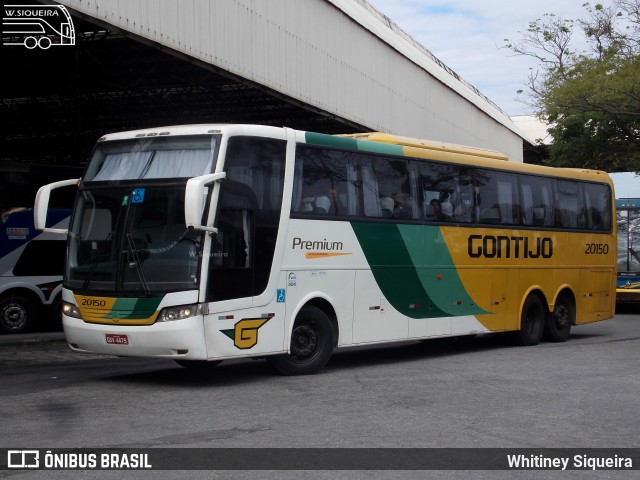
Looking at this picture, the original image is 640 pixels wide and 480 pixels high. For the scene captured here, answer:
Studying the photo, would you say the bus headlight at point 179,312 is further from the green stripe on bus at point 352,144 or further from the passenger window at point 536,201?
the passenger window at point 536,201

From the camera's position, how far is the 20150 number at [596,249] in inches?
716

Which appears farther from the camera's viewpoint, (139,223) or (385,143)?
(385,143)

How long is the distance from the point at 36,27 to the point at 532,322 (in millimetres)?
10731

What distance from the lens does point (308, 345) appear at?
12180 mm

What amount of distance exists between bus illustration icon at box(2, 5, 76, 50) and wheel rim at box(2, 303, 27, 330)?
540cm

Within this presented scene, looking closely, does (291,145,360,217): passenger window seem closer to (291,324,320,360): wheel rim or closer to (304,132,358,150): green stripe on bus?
(304,132,358,150): green stripe on bus

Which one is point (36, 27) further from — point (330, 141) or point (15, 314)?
point (330, 141)

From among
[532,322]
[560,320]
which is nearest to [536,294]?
[532,322]

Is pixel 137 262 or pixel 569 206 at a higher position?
pixel 569 206

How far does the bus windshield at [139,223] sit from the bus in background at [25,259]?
346 inches

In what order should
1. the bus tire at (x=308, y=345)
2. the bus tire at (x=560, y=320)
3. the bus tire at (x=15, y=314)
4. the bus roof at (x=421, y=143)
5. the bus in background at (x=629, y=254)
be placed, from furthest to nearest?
1. the bus in background at (x=629, y=254)
2. the bus tire at (x=15, y=314)
3. the bus tire at (x=560, y=320)
4. the bus roof at (x=421, y=143)
5. the bus tire at (x=308, y=345)

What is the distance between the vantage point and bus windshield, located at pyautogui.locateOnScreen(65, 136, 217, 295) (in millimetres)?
10680

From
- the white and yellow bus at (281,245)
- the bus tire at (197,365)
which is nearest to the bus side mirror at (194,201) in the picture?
the white and yellow bus at (281,245)

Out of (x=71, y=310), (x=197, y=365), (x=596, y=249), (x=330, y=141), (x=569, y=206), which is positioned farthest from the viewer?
(x=596, y=249)
